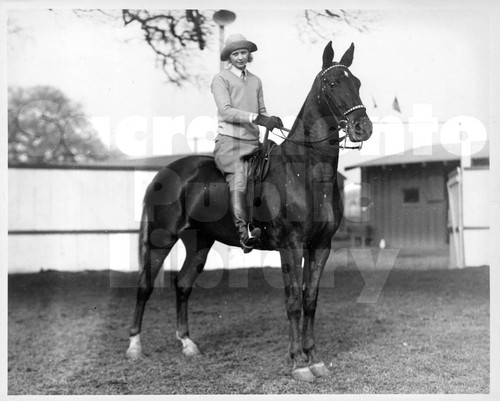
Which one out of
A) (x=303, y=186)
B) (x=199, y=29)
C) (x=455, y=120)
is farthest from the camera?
(x=455, y=120)

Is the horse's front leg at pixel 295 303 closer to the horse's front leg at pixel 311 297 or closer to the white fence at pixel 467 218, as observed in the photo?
the horse's front leg at pixel 311 297

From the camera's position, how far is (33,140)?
5.74 m

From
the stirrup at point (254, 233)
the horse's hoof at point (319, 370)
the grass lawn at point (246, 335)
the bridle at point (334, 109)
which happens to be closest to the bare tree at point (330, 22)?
the bridle at point (334, 109)

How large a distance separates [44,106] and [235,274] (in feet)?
11.7

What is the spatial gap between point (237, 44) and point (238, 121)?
0.69 m

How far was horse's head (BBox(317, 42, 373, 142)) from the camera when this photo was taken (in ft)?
13.8

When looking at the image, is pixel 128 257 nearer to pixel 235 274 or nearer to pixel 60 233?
pixel 60 233

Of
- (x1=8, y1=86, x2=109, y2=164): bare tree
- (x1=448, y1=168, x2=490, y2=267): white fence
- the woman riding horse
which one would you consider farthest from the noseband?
(x1=448, y1=168, x2=490, y2=267): white fence

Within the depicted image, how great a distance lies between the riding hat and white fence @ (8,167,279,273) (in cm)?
236

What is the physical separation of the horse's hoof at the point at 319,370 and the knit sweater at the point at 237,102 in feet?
7.16

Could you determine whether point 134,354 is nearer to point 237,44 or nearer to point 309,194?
point 309,194

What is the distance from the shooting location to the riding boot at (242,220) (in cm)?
468

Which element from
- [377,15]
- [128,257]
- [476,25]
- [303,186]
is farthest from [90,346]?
[476,25]

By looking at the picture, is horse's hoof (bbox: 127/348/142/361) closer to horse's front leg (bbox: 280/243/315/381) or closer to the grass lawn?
the grass lawn
